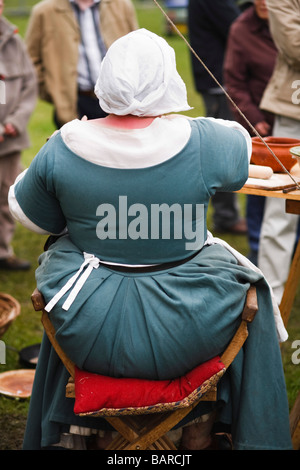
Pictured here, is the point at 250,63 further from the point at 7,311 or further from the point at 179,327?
the point at 179,327

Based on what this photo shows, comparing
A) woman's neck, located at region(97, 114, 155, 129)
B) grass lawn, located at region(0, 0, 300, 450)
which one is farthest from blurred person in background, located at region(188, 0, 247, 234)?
woman's neck, located at region(97, 114, 155, 129)

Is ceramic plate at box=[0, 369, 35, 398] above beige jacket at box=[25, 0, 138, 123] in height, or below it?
below

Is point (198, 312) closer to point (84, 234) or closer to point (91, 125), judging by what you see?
point (84, 234)

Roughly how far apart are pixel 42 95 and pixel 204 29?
1.33 meters

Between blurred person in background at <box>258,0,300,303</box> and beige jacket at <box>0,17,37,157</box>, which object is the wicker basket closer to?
beige jacket at <box>0,17,37,157</box>

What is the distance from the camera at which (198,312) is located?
8.21 feet

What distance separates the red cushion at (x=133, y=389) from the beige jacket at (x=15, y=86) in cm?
283

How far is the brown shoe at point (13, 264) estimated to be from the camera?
5426 mm

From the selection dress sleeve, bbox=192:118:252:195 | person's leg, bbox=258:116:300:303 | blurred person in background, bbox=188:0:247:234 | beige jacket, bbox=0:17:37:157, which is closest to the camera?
dress sleeve, bbox=192:118:252:195

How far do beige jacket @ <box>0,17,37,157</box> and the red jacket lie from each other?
4.48 ft

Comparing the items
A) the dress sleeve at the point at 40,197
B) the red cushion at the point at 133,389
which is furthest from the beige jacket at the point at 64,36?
the red cushion at the point at 133,389

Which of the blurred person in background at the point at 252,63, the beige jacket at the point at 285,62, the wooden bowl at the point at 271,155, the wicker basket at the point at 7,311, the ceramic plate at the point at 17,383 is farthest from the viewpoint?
the blurred person in background at the point at 252,63

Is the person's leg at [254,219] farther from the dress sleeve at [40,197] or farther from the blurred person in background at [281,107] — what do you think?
the dress sleeve at [40,197]

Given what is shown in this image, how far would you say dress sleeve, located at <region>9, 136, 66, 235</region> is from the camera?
2535mm
